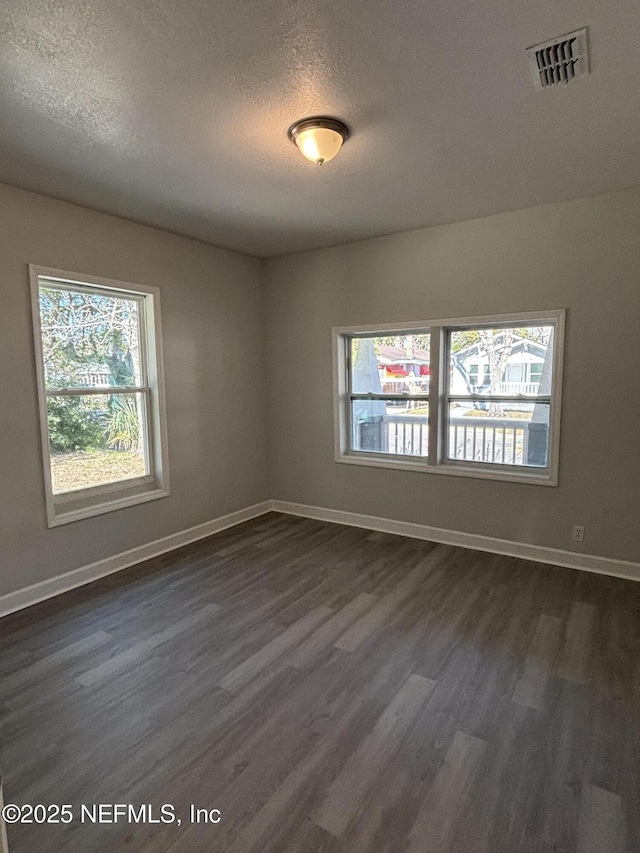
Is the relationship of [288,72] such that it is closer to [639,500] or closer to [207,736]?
[207,736]

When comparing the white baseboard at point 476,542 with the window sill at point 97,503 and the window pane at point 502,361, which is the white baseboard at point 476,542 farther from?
the window sill at point 97,503

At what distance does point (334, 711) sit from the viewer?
6.76 feet

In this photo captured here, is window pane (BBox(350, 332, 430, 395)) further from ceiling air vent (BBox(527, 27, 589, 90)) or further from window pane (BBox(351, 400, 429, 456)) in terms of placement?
ceiling air vent (BBox(527, 27, 589, 90))

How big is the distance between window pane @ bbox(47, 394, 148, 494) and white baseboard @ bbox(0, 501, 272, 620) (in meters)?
0.61

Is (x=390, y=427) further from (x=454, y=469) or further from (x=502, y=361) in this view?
(x=502, y=361)

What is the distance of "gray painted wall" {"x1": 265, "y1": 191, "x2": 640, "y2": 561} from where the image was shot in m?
3.21

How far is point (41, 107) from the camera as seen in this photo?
2037 mm

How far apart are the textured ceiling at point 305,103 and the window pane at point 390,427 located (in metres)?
1.76

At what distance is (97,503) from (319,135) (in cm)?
295

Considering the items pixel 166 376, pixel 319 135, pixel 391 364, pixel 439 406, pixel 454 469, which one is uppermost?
pixel 319 135

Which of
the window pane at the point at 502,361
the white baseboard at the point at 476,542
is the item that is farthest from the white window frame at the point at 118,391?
the window pane at the point at 502,361

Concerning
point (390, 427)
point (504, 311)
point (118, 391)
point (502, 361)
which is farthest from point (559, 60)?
point (118, 391)

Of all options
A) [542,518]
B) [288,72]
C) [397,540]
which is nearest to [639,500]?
[542,518]

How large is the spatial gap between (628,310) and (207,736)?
3.59m
